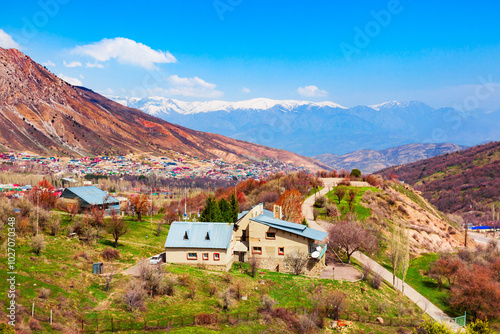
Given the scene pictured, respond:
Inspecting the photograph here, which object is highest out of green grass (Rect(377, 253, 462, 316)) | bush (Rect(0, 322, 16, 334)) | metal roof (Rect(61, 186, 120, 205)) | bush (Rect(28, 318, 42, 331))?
metal roof (Rect(61, 186, 120, 205))

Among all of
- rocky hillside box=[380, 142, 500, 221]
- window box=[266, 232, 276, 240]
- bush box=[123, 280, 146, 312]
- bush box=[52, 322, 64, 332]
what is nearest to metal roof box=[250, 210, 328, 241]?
window box=[266, 232, 276, 240]

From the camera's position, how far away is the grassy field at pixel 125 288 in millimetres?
21422

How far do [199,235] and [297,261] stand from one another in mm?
9596

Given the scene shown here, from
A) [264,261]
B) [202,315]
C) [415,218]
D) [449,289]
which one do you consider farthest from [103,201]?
[415,218]

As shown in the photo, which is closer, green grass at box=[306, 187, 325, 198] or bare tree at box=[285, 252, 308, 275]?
bare tree at box=[285, 252, 308, 275]

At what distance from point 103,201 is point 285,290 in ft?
120

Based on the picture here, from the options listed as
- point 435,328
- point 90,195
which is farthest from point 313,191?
point 435,328

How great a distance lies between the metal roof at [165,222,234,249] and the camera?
113 feet

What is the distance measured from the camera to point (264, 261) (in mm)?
37344

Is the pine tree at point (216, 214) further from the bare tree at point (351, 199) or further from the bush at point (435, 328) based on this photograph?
the bare tree at point (351, 199)

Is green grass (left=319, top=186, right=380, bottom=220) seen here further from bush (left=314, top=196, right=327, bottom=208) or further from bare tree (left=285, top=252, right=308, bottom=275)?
bare tree (left=285, top=252, right=308, bottom=275)

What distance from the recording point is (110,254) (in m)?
32.6

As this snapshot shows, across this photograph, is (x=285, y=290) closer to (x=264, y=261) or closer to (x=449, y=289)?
(x=264, y=261)

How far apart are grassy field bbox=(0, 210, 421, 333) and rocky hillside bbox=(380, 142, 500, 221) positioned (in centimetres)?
9488
